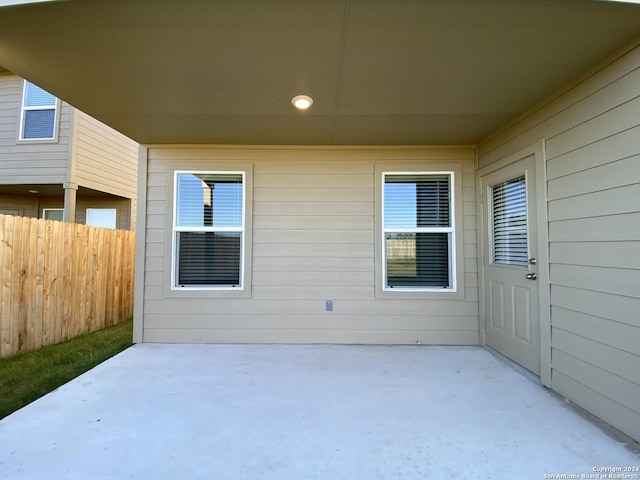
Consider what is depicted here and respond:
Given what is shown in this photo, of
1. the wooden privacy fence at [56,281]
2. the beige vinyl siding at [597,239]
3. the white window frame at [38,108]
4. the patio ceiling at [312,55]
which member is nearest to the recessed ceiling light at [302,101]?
the patio ceiling at [312,55]

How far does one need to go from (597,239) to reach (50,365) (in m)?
4.89

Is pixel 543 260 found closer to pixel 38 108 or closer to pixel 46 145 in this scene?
pixel 46 145

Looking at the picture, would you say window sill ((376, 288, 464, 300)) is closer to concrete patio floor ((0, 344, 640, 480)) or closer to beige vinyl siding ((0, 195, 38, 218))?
concrete patio floor ((0, 344, 640, 480))

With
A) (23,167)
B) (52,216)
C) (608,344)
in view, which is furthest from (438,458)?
(52,216)

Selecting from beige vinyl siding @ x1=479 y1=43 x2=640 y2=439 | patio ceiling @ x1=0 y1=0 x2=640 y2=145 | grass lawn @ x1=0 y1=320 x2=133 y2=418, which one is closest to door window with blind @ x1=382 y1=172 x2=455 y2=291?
patio ceiling @ x1=0 y1=0 x2=640 y2=145

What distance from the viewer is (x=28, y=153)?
589 cm

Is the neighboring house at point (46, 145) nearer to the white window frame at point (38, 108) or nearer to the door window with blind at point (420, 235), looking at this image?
the white window frame at point (38, 108)

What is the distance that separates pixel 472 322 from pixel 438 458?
2266 mm

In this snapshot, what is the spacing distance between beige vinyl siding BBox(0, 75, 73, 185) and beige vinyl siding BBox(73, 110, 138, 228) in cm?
20

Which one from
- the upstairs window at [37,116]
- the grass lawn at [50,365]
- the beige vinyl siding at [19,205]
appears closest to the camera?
the grass lawn at [50,365]

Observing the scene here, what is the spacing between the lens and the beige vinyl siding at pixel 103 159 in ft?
19.8

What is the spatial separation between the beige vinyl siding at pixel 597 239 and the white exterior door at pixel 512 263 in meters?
0.24

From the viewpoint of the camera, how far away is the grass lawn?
2515 millimetres

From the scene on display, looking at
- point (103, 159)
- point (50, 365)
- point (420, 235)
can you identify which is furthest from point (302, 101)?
point (103, 159)
